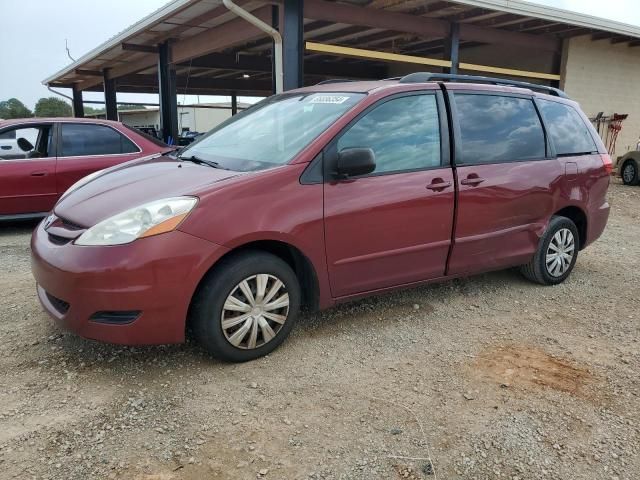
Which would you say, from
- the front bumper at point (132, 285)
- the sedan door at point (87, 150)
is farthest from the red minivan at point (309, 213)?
the sedan door at point (87, 150)

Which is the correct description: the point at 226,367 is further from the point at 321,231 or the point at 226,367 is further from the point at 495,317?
the point at 495,317

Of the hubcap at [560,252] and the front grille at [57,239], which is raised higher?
the front grille at [57,239]

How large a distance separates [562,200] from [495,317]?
132 centimetres

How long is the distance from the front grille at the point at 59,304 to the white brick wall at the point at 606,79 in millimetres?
12595

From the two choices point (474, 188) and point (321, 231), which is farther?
point (474, 188)

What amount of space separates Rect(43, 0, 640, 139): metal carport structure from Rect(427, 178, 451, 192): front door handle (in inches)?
197

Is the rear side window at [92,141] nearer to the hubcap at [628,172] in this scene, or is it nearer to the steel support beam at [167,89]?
the steel support beam at [167,89]

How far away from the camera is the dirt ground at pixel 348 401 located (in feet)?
7.47

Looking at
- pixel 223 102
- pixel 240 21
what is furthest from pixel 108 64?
pixel 223 102

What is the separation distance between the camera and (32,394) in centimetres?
271

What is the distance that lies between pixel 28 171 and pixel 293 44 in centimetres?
421

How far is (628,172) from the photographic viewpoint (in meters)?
12.5

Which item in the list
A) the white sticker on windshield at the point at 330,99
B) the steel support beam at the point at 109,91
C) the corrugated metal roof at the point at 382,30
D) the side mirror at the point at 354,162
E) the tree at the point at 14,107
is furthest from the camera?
the tree at the point at 14,107

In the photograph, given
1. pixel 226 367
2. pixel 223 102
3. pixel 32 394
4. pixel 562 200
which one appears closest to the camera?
pixel 32 394
